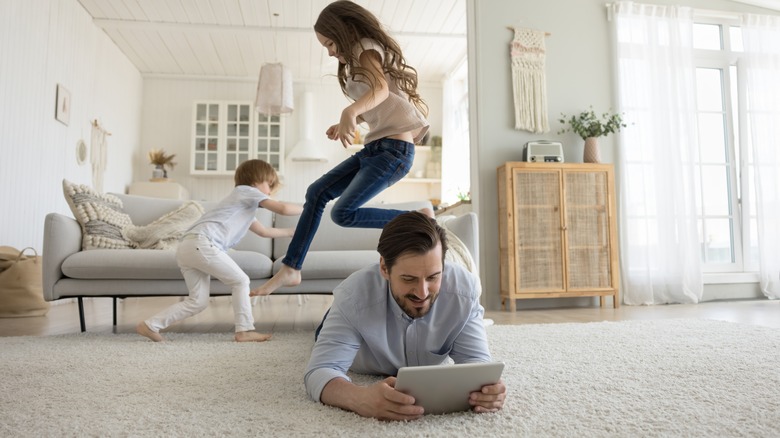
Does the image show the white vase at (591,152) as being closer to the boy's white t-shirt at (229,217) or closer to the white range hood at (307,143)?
the boy's white t-shirt at (229,217)

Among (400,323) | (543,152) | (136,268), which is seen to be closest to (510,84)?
(543,152)

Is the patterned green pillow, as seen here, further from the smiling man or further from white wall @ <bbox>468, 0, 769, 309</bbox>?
white wall @ <bbox>468, 0, 769, 309</bbox>

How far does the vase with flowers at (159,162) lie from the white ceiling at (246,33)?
1.19m

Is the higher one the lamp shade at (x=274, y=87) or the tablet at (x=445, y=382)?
the lamp shade at (x=274, y=87)

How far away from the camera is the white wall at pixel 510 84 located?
4281 mm

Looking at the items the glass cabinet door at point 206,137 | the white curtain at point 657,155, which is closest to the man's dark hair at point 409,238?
the white curtain at point 657,155

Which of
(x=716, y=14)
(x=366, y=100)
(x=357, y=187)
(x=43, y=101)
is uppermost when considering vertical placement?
(x=716, y=14)

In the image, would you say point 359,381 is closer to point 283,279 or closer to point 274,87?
point 283,279

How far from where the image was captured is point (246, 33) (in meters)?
6.00

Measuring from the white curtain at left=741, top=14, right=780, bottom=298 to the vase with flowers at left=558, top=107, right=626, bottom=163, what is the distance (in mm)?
1464

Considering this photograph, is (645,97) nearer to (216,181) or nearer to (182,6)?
(182,6)

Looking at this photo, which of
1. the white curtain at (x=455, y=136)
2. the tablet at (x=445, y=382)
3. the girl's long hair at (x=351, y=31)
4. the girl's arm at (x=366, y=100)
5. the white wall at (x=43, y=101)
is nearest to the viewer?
the tablet at (x=445, y=382)

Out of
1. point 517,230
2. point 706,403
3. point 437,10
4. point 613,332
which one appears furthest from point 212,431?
point 437,10

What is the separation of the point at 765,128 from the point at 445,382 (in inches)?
203
